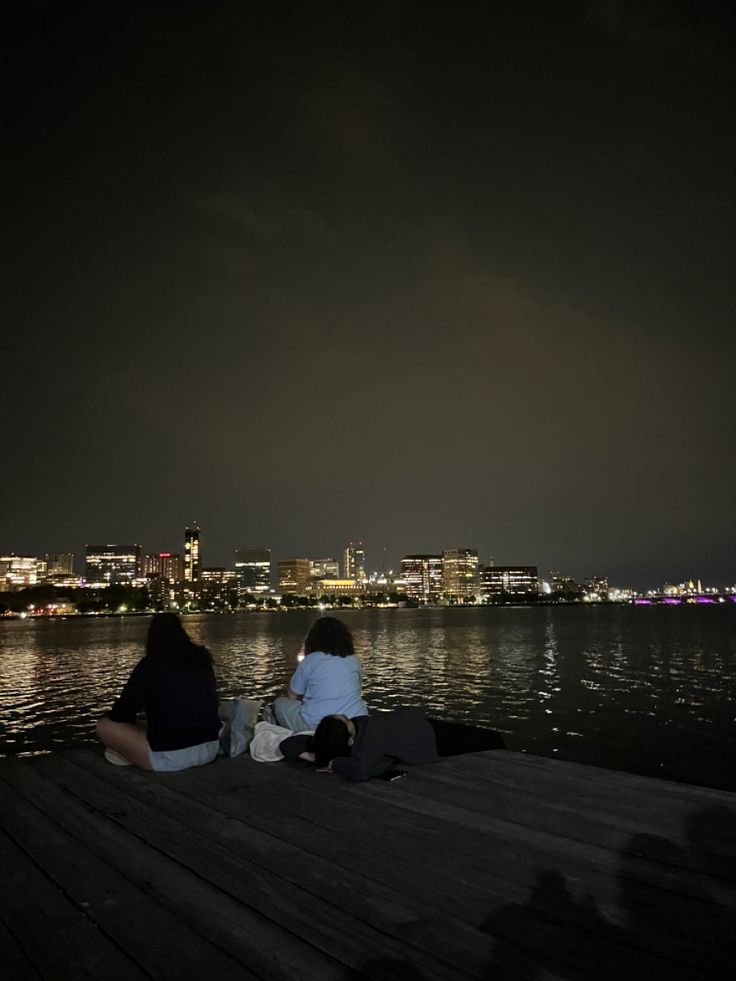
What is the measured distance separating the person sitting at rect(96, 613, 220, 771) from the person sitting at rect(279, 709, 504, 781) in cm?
103

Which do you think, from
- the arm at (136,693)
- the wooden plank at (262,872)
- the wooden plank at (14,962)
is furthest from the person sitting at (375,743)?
the wooden plank at (14,962)

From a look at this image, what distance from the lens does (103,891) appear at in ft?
13.4

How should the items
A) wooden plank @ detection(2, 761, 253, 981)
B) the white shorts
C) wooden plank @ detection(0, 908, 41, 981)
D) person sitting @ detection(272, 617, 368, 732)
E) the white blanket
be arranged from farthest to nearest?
person sitting @ detection(272, 617, 368, 732), the white blanket, the white shorts, wooden plank @ detection(2, 761, 253, 981), wooden plank @ detection(0, 908, 41, 981)

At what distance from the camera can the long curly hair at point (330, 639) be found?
8.34 m

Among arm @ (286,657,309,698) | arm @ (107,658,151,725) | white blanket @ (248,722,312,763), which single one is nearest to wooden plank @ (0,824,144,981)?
arm @ (107,658,151,725)

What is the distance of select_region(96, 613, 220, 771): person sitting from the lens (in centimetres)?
689

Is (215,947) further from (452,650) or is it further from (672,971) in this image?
(452,650)

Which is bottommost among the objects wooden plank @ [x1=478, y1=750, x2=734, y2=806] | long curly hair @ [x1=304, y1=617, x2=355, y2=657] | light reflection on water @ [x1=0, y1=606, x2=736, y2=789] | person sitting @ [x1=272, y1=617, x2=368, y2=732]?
light reflection on water @ [x1=0, y1=606, x2=736, y2=789]

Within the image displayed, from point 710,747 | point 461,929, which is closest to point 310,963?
point 461,929

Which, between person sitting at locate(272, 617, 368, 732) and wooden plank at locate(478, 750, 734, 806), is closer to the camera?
wooden plank at locate(478, 750, 734, 806)

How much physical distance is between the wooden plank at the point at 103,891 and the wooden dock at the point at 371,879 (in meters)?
0.02

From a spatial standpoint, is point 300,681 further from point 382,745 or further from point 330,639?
point 382,745

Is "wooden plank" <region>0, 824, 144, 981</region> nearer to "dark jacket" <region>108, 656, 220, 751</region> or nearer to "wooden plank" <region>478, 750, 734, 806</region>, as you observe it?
"dark jacket" <region>108, 656, 220, 751</region>

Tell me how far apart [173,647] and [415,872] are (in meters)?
3.85
